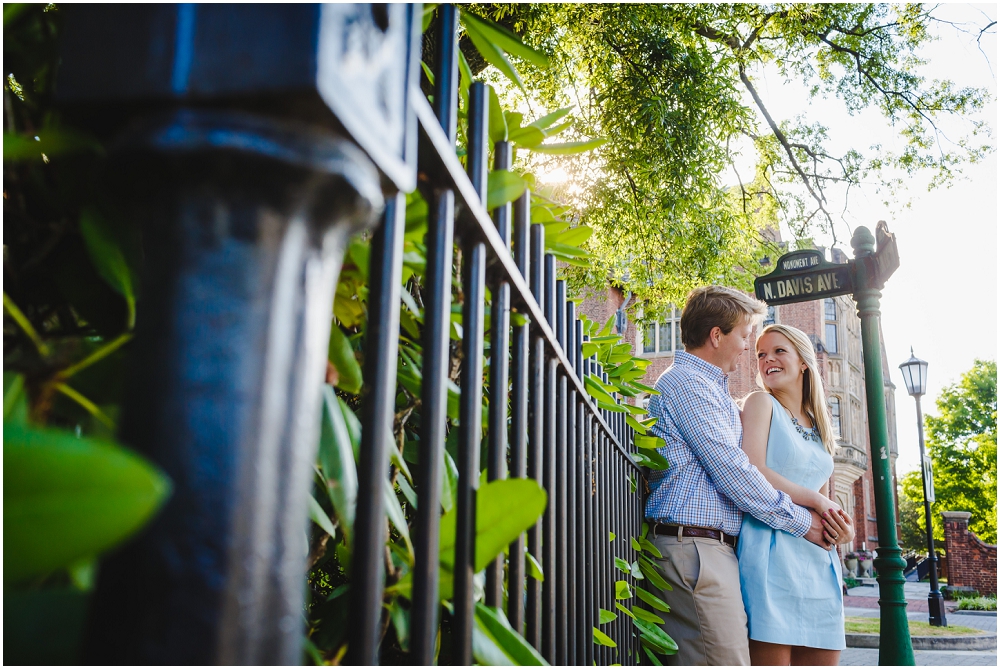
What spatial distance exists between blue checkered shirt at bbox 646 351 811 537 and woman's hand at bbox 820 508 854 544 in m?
0.12

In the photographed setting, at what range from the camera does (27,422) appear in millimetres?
359

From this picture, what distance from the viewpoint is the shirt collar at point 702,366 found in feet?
9.24

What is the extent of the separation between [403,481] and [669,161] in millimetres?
5601

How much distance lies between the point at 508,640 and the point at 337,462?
12.4 inches

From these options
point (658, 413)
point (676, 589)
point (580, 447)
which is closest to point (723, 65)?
point (658, 413)

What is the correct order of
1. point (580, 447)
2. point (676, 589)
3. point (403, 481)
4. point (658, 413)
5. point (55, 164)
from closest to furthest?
point (55, 164) → point (403, 481) → point (580, 447) → point (676, 589) → point (658, 413)

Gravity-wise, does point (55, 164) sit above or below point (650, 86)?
below

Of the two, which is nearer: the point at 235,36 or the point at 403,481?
the point at 235,36

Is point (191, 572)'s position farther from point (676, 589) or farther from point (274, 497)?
point (676, 589)

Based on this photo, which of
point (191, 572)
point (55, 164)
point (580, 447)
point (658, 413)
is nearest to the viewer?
point (191, 572)

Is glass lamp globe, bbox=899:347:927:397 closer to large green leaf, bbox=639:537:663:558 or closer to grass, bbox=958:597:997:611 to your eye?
large green leaf, bbox=639:537:663:558

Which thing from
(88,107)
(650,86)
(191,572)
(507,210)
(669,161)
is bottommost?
(191,572)

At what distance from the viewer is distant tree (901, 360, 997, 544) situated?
1109 inches

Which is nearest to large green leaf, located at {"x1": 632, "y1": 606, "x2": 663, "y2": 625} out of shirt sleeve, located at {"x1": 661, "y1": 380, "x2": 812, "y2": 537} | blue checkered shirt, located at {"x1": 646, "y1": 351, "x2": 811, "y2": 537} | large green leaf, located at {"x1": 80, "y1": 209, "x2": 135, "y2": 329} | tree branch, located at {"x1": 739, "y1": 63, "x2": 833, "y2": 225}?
blue checkered shirt, located at {"x1": 646, "y1": 351, "x2": 811, "y2": 537}
